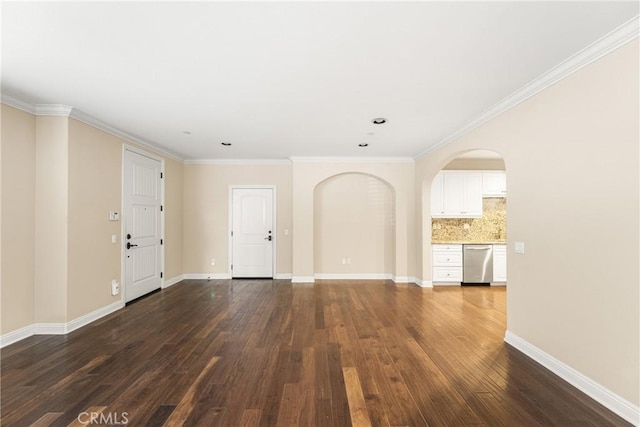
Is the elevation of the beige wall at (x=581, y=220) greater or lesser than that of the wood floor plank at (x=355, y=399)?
greater

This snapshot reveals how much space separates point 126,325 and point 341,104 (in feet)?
12.4

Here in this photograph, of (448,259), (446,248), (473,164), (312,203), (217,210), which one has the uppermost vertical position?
(473,164)

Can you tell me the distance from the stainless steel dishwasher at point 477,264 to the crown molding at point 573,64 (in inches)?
121

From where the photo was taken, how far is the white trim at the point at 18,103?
3.01 meters

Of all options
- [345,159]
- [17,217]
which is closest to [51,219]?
[17,217]

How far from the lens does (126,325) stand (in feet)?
12.0

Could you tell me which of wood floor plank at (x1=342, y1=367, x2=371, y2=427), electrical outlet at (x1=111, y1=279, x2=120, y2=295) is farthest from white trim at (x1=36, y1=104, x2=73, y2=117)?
wood floor plank at (x1=342, y1=367, x2=371, y2=427)

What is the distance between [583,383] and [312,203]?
4615 mm

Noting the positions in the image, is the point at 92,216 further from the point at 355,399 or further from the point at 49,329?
the point at 355,399

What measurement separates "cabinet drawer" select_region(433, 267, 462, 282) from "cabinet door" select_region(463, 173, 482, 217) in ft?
3.90

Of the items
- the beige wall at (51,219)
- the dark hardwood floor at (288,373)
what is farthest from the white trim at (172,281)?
the beige wall at (51,219)

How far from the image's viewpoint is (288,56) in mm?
2275
